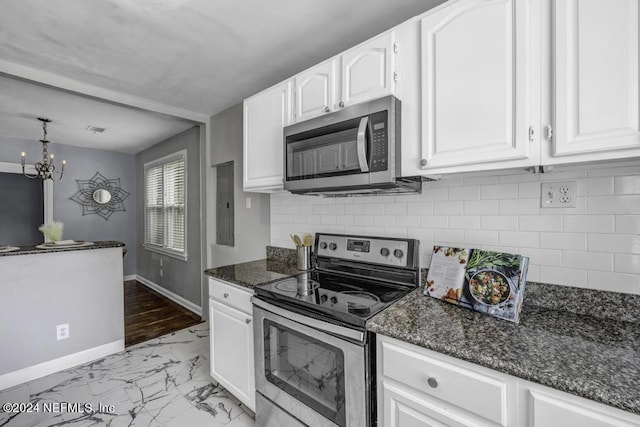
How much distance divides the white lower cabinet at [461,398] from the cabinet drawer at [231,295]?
92 cm

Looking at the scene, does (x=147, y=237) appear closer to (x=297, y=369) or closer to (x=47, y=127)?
(x=47, y=127)

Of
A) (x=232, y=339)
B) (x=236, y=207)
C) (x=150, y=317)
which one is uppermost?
(x=236, y=207)

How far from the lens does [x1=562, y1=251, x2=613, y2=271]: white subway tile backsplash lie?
1.15m

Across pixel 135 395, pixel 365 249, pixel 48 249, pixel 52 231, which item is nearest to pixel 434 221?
pixel 365 249

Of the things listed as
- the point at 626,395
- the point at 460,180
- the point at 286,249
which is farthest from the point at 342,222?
the point at 626,395

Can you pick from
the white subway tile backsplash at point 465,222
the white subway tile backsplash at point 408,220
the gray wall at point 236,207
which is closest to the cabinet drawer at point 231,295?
the gray wall at point 236,207

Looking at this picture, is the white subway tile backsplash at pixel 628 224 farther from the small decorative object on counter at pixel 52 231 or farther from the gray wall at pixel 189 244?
the small decorative object on counter at pixel 52 231

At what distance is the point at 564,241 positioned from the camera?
4.08ft

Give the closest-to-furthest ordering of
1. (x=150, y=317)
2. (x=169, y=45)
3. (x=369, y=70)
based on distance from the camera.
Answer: (x=369, y=70), (x=169, y=45), (x=150, y=317)

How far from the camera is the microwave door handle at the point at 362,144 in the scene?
1378 millimetres

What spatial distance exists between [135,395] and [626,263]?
2.94 metres

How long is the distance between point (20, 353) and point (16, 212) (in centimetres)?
359

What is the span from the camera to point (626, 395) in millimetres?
697

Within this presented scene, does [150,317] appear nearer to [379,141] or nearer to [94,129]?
[94,129]
